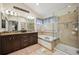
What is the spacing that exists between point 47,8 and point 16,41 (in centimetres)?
94

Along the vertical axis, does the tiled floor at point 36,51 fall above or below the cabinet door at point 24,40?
below

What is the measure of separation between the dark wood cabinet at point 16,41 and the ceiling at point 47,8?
471 millimetres

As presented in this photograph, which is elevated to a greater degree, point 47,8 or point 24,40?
point 47,8

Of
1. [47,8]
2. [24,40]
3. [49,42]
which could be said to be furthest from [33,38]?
[47,8]

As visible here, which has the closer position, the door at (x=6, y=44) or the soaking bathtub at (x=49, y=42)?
the door at (x=6, y=44)

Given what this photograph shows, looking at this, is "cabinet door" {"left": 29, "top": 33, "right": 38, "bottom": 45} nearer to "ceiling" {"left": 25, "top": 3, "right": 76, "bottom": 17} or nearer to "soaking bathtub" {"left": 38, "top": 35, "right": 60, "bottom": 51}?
"soaking bathtub" {"left": 38, "top": 35, "right": 60, "bottom": 51}

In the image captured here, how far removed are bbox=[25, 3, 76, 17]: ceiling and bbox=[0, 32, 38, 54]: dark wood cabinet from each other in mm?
471

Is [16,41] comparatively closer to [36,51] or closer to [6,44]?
[6,44]

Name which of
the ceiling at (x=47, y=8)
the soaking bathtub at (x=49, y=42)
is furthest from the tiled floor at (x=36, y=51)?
the ceiling at (x=47, y=8)

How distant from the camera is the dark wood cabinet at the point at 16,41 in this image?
7.19 feet

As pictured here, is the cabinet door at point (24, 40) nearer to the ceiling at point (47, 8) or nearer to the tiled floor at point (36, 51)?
the tiled floor at point (36, 51)

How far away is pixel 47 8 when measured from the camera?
2.33 metres

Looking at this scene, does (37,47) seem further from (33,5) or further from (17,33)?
(33,5)

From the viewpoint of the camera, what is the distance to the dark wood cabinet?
2191mm
